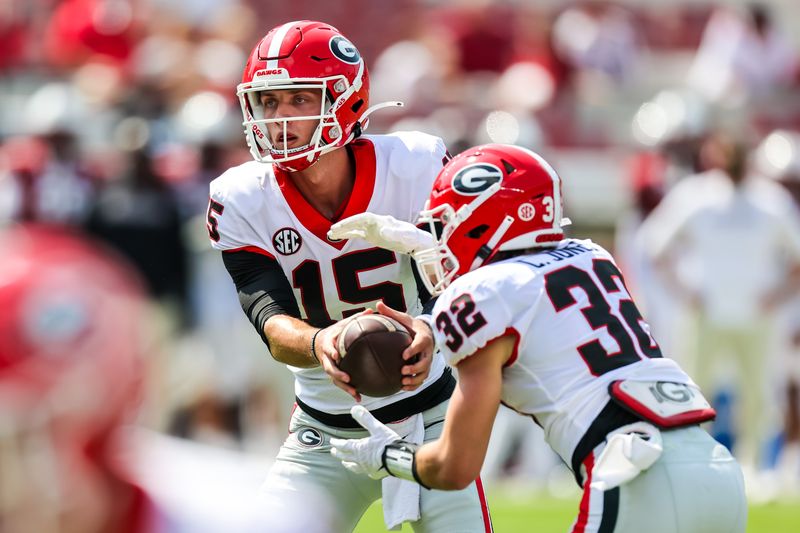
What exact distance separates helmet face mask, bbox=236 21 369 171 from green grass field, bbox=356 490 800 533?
295 cm

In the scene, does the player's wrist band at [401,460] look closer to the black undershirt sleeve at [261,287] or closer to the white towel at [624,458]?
the white towel at [624,458]

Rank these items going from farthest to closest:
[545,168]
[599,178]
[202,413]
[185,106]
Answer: [599,178] → [185,106] → [202,413] → [545,168]

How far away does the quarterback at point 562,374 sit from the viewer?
3.07 meters

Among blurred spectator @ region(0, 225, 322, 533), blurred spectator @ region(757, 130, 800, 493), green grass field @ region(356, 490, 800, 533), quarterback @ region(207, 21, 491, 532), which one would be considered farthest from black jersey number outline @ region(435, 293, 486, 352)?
blurred spectator @ region(757, 130, 800, 493)

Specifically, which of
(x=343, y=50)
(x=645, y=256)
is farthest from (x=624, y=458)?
(x=645, y=256)

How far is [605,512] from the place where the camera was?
307 centimetres

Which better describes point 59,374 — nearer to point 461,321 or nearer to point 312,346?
point 461,321

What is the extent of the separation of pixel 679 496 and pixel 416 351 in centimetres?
84

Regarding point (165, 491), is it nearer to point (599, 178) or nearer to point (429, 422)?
point (429, 422)

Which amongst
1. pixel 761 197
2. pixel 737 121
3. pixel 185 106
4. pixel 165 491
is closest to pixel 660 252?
pixel 761 197

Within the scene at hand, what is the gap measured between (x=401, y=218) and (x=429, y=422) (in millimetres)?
621

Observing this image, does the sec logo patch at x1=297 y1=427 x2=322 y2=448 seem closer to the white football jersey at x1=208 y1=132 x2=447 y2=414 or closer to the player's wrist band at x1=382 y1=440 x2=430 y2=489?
the white football jersey at x1=208 y1=132 x2=447 y2=414

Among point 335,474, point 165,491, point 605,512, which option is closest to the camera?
point 165,491

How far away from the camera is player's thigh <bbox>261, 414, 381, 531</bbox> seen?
3.94m
